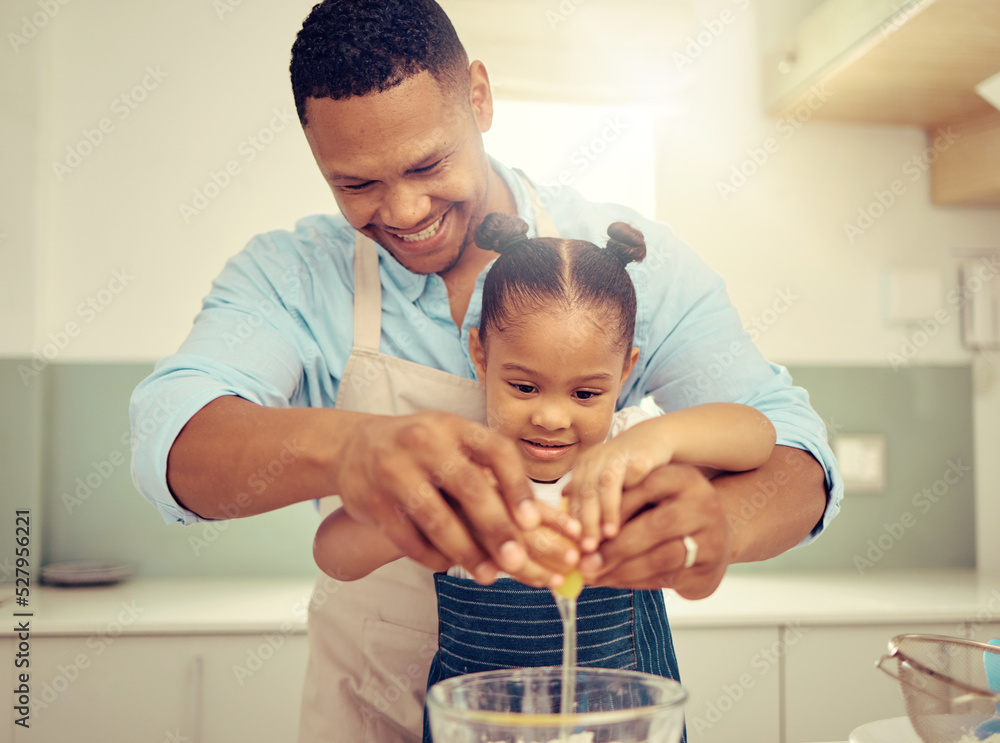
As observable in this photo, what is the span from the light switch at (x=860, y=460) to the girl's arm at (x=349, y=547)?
84.7 inches

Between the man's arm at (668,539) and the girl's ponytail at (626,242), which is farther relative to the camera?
the girl's ponytail at (626,242)

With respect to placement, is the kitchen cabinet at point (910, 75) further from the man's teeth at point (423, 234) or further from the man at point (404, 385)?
the man's teeth at point (423, 234)

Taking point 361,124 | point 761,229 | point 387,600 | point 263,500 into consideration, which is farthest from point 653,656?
point 761,229

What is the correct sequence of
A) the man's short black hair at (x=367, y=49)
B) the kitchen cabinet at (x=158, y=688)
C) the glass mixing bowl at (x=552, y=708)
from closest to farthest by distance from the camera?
the glass mixing bowl at (x=552, y=708), the man's short black hair at (x=367, y=49), the kitchen cabinet at (x=158, y=688)

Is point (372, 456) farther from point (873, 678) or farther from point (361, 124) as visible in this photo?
point (873, 678)

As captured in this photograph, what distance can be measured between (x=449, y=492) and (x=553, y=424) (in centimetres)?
42

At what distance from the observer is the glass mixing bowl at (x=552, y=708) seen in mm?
495

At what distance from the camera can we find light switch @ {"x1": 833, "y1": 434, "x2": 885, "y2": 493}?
262cm

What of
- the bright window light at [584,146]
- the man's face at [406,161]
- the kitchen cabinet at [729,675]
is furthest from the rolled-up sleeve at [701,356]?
the bright window light at [584,146]

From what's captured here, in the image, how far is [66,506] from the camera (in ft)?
8.01

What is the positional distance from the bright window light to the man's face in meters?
1.42

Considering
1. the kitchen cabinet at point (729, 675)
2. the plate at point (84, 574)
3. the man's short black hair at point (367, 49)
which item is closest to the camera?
the man's short black hair at point (367, 49)

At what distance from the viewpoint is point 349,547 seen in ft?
2.70

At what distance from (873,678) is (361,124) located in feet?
6.17
